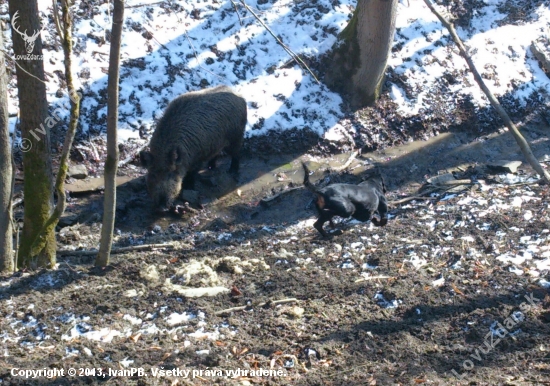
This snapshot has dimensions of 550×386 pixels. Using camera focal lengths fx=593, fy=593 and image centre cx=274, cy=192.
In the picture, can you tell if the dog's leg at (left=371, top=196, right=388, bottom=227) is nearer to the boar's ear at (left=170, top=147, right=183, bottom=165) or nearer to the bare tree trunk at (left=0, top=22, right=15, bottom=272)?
the boar's ear at (left=170, top=147, right=183, bottom=165)

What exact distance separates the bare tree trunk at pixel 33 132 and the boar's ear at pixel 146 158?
3.05 metres

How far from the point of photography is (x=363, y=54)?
11594mm

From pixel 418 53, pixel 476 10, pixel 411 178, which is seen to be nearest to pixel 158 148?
pixel 411 178

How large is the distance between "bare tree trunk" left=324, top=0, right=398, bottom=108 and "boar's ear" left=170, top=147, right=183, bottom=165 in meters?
4.00

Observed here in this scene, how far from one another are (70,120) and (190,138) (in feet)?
15.0

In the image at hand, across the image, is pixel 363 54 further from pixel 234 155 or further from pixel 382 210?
pixel 382 210

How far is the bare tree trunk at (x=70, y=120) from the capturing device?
A: 16.0 ft

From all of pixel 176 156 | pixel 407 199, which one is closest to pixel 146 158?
pixel 176 156

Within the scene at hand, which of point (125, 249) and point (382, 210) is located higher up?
point (382, 210)

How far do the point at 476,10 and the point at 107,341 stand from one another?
503 inches

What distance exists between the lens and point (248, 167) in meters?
10.8

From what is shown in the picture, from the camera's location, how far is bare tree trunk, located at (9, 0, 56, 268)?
569 cm

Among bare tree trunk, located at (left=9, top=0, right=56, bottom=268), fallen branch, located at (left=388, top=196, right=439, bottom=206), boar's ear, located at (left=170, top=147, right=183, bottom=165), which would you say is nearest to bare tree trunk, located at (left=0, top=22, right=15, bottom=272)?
bare tree trunk, located at (left=9, top=0, right=56, bottom=268)

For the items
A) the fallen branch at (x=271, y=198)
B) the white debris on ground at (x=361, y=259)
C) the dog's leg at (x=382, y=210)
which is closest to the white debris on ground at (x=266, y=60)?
the fallen branch at (x=271, y=198)
